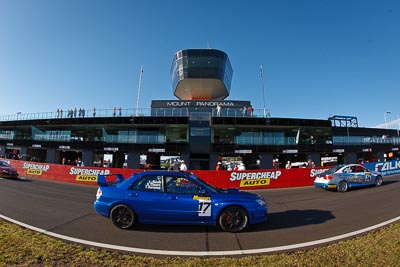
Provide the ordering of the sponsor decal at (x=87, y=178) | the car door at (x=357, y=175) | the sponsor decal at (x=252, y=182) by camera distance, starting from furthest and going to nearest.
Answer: the sponsor decal at (x=87, y=178)
the sponsor decal at (x=252, y=182)
the car door at (x=357, y=175)

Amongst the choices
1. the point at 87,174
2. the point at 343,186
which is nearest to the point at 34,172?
the point at 87,174

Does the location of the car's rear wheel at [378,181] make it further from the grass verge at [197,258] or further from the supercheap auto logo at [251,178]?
the grass verge at [197,258]

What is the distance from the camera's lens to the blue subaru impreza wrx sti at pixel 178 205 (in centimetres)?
547

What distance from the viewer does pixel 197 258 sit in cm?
404

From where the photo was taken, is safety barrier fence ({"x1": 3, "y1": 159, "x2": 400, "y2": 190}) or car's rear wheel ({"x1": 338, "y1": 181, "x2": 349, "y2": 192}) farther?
safety barrier fence ({"x1": 3, "y1": 159, "x2": 400, "y2": 190})

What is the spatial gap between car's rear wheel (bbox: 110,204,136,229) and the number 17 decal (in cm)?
160

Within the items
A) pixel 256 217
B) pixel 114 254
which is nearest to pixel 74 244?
pixel 114 254

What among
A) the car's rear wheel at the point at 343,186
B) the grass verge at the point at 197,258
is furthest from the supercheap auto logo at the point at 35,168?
the car's rear wheel at the point at 343,186

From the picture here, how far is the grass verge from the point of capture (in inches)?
144

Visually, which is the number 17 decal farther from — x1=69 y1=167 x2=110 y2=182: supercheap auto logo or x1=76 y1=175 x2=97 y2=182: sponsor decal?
x1=76 y1=175 x2=97 y2=182: sponsor decal

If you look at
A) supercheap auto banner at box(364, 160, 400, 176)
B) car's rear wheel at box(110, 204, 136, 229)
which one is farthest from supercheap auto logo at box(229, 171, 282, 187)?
car's rear wheel at box(110, 204, 136, 229)

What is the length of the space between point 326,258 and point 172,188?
3.38 m

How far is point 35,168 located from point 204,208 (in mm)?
21859

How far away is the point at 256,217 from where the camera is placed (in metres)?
5.59
